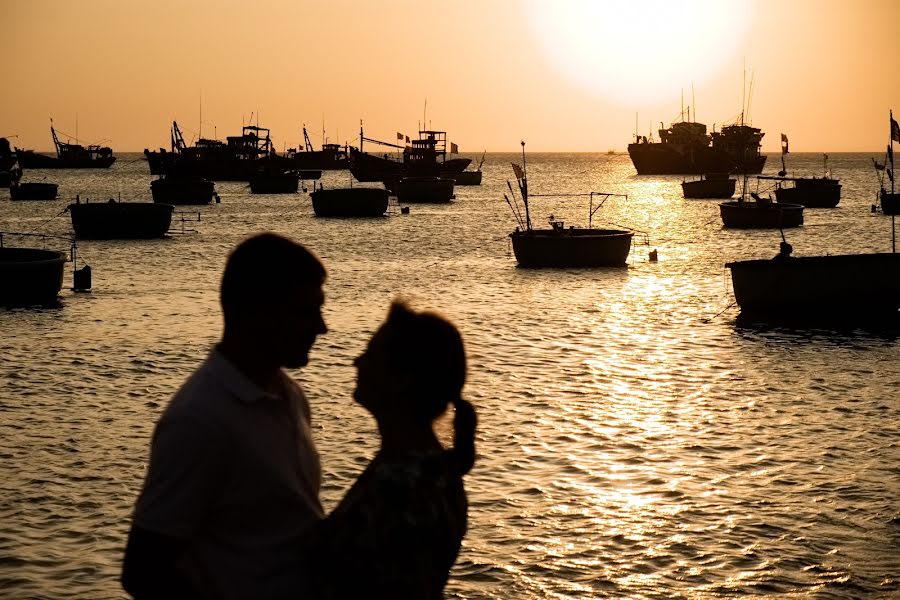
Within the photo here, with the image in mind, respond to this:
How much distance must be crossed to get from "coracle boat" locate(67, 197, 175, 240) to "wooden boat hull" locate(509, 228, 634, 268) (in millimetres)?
21352

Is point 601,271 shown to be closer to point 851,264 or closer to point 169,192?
point 851,264

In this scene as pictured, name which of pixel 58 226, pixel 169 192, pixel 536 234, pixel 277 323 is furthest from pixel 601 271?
pixel 169 192

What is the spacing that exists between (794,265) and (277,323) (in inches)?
922

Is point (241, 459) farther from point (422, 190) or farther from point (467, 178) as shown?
point (467, 178)

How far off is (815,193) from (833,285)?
6231 cm

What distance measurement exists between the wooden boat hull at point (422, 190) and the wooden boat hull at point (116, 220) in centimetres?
4446

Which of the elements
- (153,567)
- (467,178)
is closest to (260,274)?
(153,567)

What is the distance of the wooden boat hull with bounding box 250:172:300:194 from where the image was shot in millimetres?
111875

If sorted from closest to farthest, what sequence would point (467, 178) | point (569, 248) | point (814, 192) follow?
point (569, 248) → point (814, 192) → point (467, 178)

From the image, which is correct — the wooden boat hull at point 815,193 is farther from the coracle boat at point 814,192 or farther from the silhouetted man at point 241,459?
the silhouetted man at point 241,459

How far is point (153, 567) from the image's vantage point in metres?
2.96

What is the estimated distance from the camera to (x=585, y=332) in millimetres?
24672

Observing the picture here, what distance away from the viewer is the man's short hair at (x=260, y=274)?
123 inches

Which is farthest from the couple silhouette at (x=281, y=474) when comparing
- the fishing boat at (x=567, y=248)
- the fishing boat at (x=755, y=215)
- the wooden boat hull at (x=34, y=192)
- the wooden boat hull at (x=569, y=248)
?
the wooden boat hull at (x=34, y=192)
